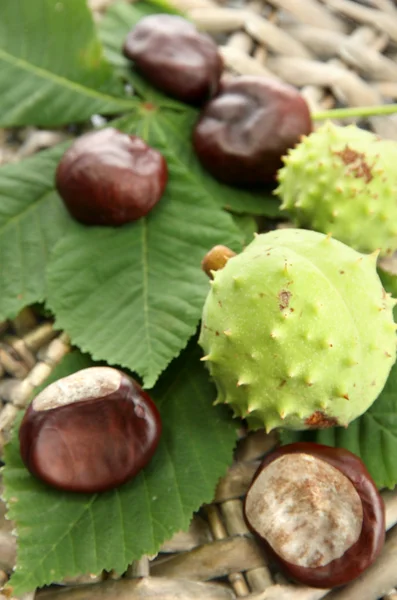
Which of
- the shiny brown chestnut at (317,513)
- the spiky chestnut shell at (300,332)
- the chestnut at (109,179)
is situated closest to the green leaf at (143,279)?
the chestnut at (109,179)

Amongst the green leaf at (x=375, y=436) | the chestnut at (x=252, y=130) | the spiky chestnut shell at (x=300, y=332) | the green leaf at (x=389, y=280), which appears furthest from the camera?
the chestnut at (x=252, y=130)

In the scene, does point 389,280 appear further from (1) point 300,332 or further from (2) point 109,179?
(2) point 109,179

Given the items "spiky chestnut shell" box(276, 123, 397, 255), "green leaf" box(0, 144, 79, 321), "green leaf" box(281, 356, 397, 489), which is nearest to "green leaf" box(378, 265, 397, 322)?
"spiky chestnut shell" box(276, 123, 397, 255)

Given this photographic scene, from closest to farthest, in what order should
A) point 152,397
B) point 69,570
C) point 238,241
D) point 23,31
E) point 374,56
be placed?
point 69,570 → point 152,397 → point 238,241 → point 23,31 → point 374,56

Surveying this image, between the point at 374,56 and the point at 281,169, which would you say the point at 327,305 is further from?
the point at 374,56

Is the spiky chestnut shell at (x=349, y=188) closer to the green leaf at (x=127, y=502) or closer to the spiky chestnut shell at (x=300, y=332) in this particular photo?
the spiky chestnut shell at (x=300, y=332)

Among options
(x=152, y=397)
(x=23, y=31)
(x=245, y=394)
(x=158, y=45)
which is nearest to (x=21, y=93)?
(x=23, y=31)
